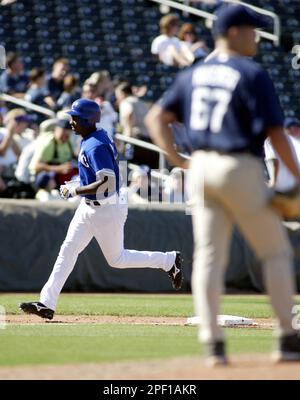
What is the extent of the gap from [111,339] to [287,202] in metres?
3.21

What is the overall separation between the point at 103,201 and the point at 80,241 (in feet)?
1.52

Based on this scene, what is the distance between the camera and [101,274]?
15.9 metres

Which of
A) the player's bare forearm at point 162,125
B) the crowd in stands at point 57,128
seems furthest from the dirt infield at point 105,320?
the crowd in stands at point 57,128

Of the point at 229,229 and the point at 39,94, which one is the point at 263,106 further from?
the point at 39,94

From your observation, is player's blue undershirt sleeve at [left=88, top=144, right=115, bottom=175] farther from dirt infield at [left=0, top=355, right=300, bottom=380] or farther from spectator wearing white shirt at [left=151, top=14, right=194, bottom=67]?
spectator wearing white shirt at [left=151, top=14, right=194, bottom=67]

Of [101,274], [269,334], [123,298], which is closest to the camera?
[269,334]

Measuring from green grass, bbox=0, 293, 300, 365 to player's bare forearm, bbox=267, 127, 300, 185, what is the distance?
199 centimetres

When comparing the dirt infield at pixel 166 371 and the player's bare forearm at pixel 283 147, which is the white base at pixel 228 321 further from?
the player's bare forearm at pixel 283 147

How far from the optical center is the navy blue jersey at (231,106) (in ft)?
21.7

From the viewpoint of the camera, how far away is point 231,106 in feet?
21.9

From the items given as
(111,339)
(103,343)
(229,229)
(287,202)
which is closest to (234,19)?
(287,202)

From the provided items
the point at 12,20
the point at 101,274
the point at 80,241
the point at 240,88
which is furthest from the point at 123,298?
the point at 12,20
